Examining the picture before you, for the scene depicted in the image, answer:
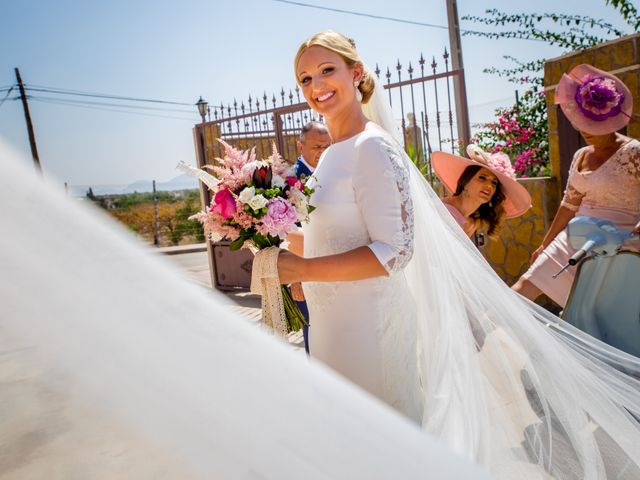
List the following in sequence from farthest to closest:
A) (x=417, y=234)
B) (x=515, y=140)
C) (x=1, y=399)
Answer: (x=515, y=140) < (x=417, y=234) < (x=1, y=399)

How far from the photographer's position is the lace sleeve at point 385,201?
163cm

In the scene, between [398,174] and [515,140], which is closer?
[398,174]

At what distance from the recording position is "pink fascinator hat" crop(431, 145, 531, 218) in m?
3.29

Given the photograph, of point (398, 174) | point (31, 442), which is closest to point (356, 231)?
point (398, 174)

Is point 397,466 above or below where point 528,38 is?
below

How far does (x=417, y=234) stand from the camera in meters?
2.04

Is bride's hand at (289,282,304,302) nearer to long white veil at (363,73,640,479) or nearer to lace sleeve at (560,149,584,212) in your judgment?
long white veil at (363,73,640,479)

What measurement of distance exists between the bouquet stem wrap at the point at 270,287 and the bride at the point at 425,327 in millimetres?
33

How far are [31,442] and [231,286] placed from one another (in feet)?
27.9

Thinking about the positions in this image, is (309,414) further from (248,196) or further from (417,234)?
(417,234)

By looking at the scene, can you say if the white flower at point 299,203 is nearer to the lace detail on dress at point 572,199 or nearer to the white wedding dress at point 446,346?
the white wedding dress at point 446,346

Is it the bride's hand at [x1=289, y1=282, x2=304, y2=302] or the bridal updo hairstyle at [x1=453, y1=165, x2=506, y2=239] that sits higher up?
the bridal updo hairstyle at [x1=453, y1=165, x2=506, y2=239]

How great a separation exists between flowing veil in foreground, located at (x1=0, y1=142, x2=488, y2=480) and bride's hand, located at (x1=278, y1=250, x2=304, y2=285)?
1074 millimetres

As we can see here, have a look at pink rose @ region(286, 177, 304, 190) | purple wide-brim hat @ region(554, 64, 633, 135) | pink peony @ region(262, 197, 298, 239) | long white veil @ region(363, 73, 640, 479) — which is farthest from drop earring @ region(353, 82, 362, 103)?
purple wide-brim hat @ region(554, 64, 633, 135)
